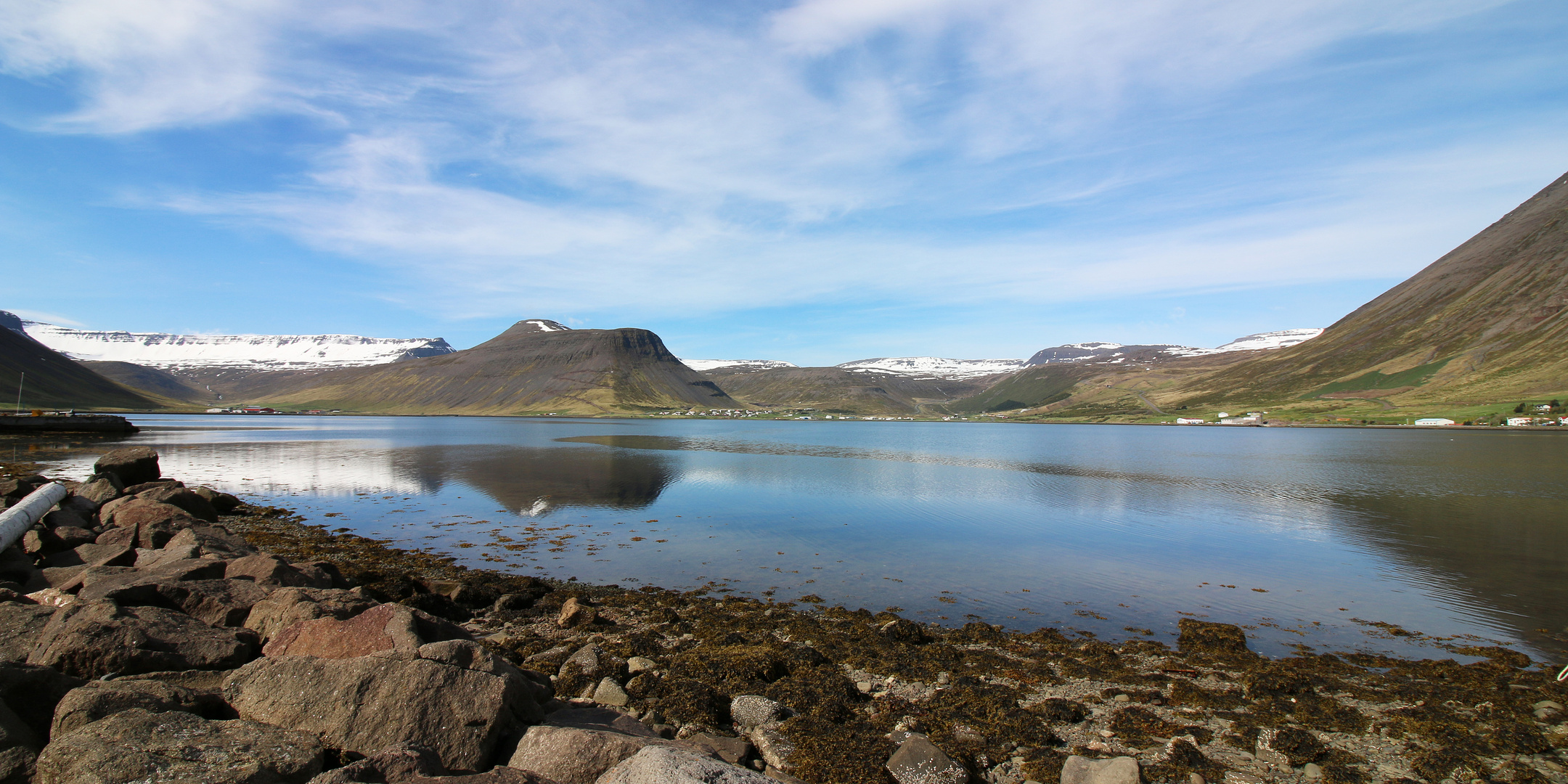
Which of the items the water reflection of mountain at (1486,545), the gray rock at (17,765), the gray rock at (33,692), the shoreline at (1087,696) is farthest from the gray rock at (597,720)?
the water reflection of mountain at (1486,545)

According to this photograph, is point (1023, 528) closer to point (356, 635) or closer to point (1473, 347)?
point (356, 635)

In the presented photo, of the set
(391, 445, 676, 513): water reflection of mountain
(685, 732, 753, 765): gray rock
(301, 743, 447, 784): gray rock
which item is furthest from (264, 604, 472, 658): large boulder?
(391, 445, 676, 513): water reflection of mountain

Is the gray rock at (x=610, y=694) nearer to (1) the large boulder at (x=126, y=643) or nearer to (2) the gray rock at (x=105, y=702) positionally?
(1) the large boulder at (x=126, y=643)

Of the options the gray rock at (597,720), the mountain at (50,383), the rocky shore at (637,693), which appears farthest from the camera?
the mountain at (50,383)

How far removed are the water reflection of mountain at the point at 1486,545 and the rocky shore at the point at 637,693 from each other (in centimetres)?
561

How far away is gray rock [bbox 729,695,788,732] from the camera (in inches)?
391

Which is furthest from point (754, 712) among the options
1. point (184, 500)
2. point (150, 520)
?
point (184, 500)

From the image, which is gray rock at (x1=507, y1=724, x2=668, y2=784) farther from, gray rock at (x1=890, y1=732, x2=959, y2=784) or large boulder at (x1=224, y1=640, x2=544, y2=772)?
gray rock at (x1=890, y1=732, x2=959, y2=784)

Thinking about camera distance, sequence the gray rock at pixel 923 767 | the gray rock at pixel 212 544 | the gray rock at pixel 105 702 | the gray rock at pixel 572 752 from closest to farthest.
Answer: the gray rock at pixel 105 702, the gray rock at pixel 572 752, the gray rock at pixel 923 767, the gray rock at pixel 212 544

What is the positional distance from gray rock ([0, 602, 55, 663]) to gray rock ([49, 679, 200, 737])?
3171mm

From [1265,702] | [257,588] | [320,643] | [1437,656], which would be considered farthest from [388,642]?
[1437,656]

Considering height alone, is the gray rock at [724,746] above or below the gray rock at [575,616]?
above

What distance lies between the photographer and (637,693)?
36.0 feet

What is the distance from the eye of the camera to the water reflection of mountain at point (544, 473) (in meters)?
36.8
